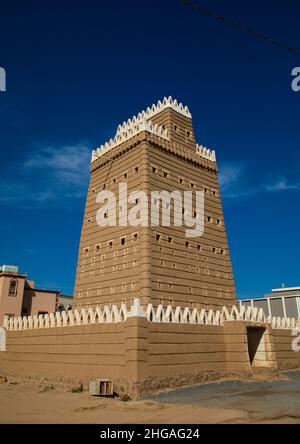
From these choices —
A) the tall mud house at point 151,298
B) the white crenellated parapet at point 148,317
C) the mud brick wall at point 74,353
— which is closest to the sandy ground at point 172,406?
the mud brick wall at point 74,353

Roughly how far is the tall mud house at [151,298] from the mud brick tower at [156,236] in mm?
91

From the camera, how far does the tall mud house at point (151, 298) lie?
18.1 meters

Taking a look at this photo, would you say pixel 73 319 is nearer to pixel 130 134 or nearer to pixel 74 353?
pixel 74 353

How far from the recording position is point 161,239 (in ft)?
84.5

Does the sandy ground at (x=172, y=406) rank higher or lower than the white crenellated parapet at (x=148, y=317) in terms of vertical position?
lower

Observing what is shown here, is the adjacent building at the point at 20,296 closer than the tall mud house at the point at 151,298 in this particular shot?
No

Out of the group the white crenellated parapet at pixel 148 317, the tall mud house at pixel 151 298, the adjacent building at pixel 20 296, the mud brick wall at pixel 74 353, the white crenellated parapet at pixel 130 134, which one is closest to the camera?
the mud brick wall at pixel 74 353

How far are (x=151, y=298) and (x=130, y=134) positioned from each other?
14.8 m

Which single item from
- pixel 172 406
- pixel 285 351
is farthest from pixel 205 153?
pixel 172 406

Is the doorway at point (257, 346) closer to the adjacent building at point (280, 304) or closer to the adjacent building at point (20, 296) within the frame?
the adjacent building at point (280, 304)

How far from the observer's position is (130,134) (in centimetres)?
3033

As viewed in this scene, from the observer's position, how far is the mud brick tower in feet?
81.5

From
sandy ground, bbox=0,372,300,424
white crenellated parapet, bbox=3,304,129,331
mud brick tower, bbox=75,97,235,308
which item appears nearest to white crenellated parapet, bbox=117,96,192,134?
mud brick tower, bbox=75,97,235,308
